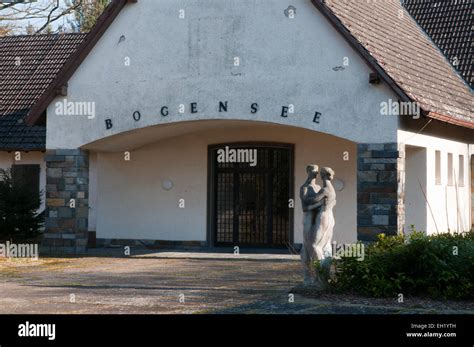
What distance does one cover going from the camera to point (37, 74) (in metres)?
27.2

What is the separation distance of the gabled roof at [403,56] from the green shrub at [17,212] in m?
8.06

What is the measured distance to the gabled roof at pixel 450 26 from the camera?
85.4ft

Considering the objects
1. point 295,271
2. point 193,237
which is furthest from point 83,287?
point 193,237

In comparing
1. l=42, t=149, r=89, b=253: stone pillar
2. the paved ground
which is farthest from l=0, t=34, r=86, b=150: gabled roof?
the paved ground

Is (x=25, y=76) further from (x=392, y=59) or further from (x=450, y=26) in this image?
(x=450, y=26)

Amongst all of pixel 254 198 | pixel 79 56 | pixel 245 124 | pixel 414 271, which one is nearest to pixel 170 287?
pixel 414 271

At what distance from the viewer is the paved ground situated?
12.4 metres

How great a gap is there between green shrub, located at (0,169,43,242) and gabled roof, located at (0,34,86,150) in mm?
2265

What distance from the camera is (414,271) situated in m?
13.2

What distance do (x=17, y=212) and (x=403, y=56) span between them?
9.58 m

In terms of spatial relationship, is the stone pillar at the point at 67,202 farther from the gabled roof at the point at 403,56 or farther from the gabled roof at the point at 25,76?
the gabled roof at the point at 403,56
